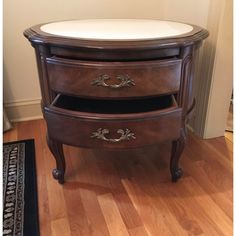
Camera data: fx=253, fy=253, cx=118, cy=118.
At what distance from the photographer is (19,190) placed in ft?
3.51

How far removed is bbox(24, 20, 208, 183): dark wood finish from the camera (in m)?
0.79

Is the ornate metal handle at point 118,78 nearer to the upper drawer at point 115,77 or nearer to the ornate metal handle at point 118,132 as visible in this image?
the upper drawer at point 115,77

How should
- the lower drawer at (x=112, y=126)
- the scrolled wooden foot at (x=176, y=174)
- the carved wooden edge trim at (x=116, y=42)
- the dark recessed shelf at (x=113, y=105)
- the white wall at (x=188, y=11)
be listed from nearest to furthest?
the carved wooden edge trim at (x=116, y=42), the lower drawer at (x=112, y=126), the dark recessed shelf at (x=113, y=105), the scrolled wooden foot at (x=176, y=174), the white wall at (x=188, y=11)

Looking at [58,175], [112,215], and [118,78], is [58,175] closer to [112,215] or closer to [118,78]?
[112,215]

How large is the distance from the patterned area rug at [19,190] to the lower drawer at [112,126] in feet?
0.98

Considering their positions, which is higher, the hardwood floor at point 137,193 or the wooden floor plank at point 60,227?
the hardwood floor at point 137,193

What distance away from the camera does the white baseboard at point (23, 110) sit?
1600 mm

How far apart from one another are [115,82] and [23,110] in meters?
1.03

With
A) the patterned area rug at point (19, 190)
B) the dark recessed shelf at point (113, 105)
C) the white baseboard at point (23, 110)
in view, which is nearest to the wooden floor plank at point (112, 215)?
the patterned area rug at point (19, 190)

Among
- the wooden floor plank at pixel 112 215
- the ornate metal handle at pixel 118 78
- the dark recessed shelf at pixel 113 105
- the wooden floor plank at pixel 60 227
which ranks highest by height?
the ornate metal handle at pixel 118 78

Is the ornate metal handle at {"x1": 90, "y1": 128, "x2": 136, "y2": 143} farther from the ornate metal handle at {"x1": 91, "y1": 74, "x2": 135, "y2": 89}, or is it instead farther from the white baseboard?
the white baseboard

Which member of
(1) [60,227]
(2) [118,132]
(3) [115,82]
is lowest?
(1) [60,227]

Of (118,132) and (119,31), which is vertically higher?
(119,31)

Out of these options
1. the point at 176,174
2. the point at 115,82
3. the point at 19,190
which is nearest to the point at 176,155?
the point at 176,174
